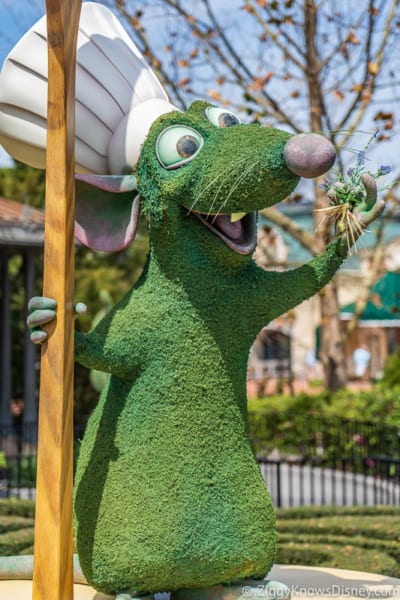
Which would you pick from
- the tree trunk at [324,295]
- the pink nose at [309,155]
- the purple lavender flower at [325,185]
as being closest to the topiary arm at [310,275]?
the purple lavender flower at [325,185]

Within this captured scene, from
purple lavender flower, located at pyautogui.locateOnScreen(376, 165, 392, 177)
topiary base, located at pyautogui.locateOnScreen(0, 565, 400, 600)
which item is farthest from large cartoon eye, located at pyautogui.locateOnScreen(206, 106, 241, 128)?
topiary base, located at pyautogui.locateOnScreen(0, 565, 400, 600)

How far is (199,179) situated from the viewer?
407cm

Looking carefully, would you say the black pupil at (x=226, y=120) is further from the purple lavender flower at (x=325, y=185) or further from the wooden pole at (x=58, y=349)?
the wooden pole at (x=58, y=349)

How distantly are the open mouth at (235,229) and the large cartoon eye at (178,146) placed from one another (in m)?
0.25

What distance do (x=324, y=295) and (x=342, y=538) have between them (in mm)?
6471

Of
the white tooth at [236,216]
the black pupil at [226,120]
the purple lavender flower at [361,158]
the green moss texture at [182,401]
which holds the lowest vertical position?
the green moss texture at [182,401]

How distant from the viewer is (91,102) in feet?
14.6

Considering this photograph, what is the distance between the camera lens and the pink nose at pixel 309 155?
3.82 metres

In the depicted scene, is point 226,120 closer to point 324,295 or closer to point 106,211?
point 106,211

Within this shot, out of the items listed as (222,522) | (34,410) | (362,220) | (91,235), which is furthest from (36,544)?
(34,410)

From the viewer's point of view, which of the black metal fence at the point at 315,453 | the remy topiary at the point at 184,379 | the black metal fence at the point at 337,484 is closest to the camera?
the remy topiary at the point at 184,379

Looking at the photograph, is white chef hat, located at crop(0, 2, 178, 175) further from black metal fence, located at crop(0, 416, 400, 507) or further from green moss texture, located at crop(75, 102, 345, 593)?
black metal fence, located at crop(0, 416, 400, 507)

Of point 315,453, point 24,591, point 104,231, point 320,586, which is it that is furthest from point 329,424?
point 104,231

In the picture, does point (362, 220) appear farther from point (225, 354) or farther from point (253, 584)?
point (253, 584)
